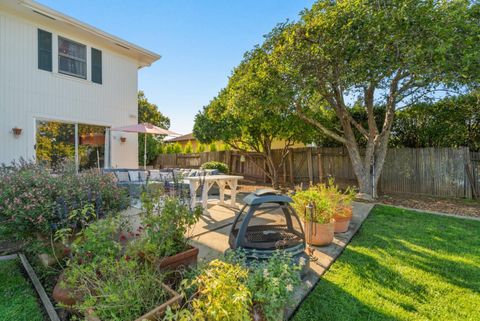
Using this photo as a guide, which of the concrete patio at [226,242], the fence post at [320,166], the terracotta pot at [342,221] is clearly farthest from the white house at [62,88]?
the fence post at [320,166]

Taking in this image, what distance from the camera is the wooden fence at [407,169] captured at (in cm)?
729

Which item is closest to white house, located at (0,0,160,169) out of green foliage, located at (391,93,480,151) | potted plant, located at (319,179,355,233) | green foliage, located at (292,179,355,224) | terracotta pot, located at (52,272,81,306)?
terracotta pot, located at (52,272,81,306)

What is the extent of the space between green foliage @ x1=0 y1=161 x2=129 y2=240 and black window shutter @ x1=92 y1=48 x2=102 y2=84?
621cm

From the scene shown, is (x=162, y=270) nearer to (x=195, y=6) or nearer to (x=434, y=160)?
(x=195, y=6)

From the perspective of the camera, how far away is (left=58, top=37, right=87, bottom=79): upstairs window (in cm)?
720

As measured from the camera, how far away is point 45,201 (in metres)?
2.46

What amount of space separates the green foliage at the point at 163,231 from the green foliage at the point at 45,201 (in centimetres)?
66

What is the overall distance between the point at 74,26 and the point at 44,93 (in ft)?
7.22

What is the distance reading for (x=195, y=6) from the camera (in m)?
7.16

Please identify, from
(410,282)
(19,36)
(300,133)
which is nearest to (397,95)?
(300,133)

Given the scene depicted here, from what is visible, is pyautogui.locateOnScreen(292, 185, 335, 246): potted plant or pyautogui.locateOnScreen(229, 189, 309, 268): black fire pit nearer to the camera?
pyautogui.locateOnScreen(229, 189, 309, 268): black fire pit

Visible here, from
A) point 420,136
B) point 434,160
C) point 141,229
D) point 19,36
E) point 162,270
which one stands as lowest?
point 162,270

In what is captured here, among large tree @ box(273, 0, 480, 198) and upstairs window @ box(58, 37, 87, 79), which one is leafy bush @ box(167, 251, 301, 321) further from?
upstairs window @ box(58, 37, 87, 79)

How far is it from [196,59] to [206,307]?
908cm
